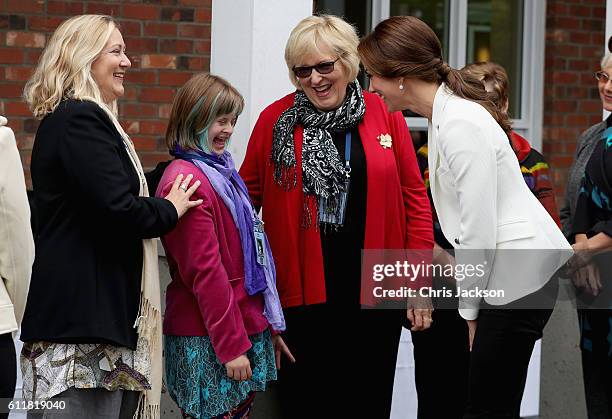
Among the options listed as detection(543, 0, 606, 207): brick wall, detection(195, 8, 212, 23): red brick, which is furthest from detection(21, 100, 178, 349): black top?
detection(543, 0, 606, 207): brick wall

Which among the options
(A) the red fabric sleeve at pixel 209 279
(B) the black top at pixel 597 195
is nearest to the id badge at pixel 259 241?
(A) the red fabric sleeve at pixel 209 279

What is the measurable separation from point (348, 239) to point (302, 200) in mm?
239

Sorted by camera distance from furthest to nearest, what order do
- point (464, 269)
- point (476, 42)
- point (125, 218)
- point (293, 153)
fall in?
point (476, 42)
point (293, 153)
point (464, 269)
point (125, 218)

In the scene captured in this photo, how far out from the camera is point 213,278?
12.3 ft

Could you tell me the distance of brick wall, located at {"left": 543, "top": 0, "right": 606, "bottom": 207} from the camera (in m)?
7.71

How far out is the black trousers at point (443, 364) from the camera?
16.0 feet

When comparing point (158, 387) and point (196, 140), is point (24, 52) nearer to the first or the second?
point (196, 140)

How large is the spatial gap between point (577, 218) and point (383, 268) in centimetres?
114

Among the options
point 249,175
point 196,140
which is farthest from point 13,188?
point 249,175

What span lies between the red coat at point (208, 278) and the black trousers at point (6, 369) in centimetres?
61

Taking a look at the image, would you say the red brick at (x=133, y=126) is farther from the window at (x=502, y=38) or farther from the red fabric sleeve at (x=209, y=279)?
the red fabric sleeve at (x=209, y=279)

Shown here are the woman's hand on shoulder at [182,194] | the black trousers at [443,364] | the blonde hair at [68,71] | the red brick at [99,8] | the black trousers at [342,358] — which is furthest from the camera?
the red brick at [99,8]

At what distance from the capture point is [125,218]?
3.49 metres

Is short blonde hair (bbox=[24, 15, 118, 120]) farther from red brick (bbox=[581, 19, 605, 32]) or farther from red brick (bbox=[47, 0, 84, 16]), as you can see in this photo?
red brick (bbox=[581, 19, 605, 32])
